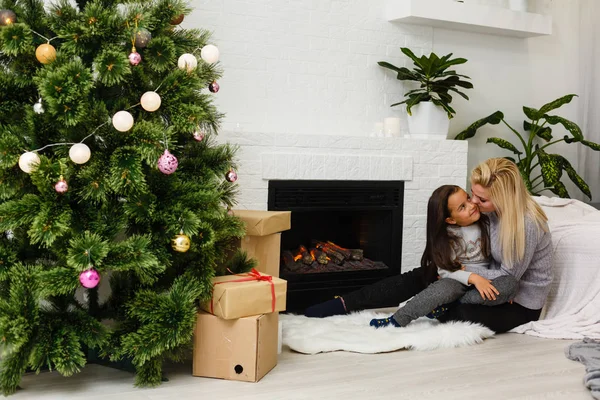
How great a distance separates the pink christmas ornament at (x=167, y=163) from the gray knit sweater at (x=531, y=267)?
1663 millimetres

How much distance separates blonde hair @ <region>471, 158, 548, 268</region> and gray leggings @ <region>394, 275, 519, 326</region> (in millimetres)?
93

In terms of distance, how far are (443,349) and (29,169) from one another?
5.98 ft

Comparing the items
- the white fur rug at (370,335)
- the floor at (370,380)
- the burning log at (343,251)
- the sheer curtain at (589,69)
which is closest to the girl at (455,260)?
the white fur rug at (370,335)

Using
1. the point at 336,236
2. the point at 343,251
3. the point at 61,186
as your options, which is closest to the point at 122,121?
the point at 61,186

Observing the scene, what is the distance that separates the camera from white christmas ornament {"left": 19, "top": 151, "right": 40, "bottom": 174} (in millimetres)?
2289

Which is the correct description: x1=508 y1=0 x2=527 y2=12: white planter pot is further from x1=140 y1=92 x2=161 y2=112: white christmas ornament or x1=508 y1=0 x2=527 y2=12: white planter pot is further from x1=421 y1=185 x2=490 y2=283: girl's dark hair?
x1=140 y1=92 x2=161 y2=112: white christmas ornament

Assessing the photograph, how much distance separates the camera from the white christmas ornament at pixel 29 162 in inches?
90.1

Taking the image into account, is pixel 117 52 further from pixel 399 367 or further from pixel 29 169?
pixel 399 367

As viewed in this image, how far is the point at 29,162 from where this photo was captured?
229 cm

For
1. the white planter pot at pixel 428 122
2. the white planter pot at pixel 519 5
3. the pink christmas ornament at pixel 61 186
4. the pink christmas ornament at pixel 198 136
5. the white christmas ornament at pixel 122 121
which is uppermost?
the white planter pot at pixel 519 5

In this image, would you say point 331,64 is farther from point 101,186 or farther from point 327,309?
point 101,186

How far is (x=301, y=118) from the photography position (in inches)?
170

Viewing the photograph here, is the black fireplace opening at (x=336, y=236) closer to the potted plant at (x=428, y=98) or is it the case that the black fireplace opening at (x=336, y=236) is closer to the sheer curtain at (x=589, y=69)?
the potted plant at (x=428, y=98)

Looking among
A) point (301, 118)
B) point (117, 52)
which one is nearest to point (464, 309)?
point (301, 118)
